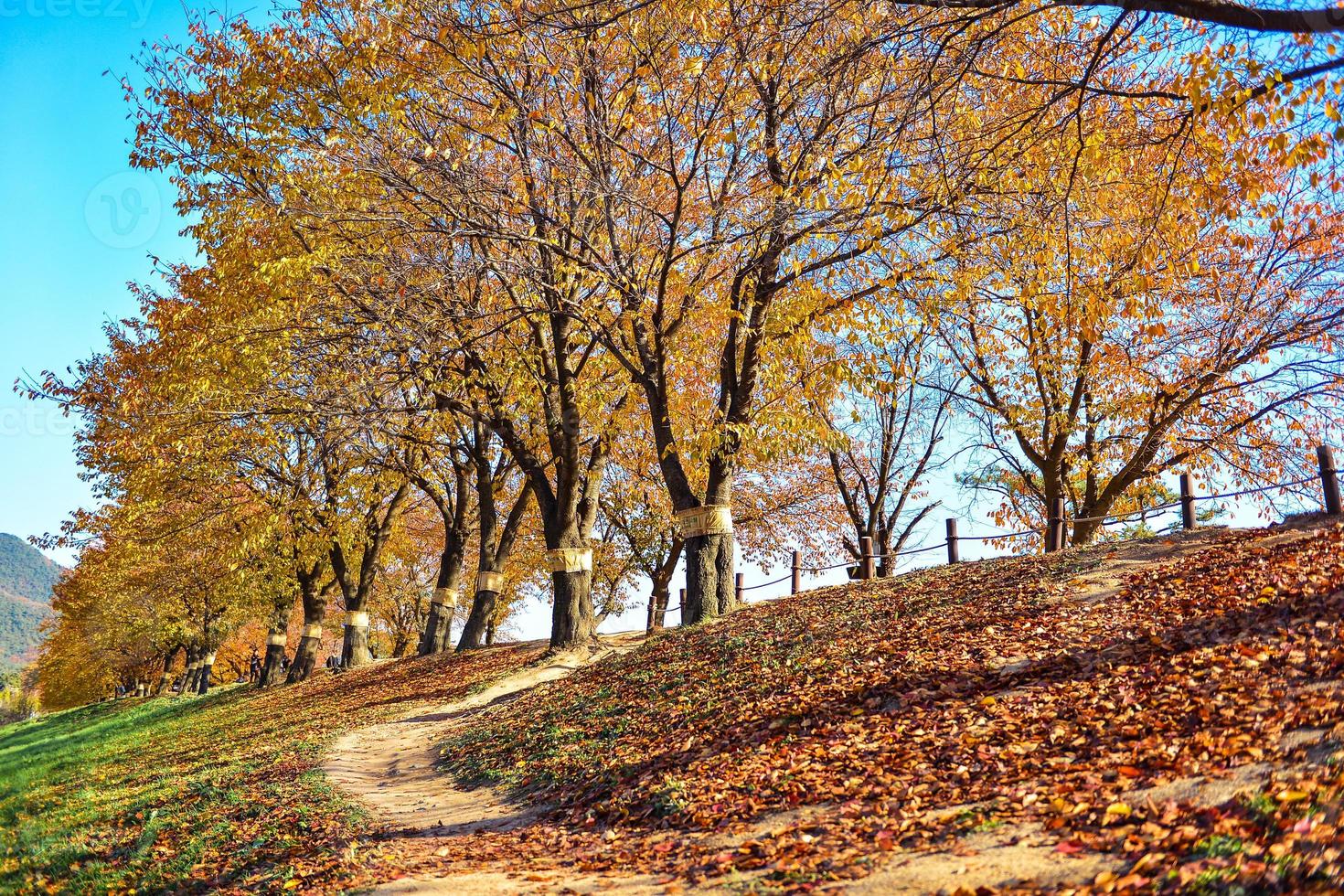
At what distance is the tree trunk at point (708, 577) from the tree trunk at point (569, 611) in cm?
307

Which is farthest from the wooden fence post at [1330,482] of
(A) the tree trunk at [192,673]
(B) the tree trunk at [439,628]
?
(A) the tree trunk at [192,673]

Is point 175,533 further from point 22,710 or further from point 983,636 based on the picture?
point 22,710

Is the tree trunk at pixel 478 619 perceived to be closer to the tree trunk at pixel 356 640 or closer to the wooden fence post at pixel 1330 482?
the tree trunk at pixel 356 640

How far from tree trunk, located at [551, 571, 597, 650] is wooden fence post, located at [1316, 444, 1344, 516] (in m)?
11.6

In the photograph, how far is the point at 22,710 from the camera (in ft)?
295

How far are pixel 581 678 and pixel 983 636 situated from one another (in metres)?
6.29

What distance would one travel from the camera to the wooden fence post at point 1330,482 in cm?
1106

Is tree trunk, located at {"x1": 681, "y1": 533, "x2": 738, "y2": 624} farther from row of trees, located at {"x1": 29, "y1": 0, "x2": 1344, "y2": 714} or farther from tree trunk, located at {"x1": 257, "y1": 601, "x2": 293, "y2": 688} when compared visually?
tree trunk, located at {"x1": 257, "y1": 601, "x2": 293, "y2": 688}

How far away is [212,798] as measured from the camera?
10.2m

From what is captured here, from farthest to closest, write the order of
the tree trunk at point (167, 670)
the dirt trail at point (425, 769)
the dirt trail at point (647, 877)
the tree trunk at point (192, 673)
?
the tree trunk at point (167, 670), the tree trunk at point (192, 673), the dirt trail at point (425, 769), the dirt trail at point (647, 877)

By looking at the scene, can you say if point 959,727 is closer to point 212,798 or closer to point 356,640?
point 212,798

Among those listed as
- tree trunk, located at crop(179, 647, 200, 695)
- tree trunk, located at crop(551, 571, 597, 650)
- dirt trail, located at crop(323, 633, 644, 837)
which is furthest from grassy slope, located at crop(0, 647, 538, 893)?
tree trunk, located at crop(179, 647, 200, 695)

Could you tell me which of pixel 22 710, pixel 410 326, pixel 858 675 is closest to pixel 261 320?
pixel 410 326

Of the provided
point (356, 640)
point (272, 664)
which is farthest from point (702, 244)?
point (272, 664)
